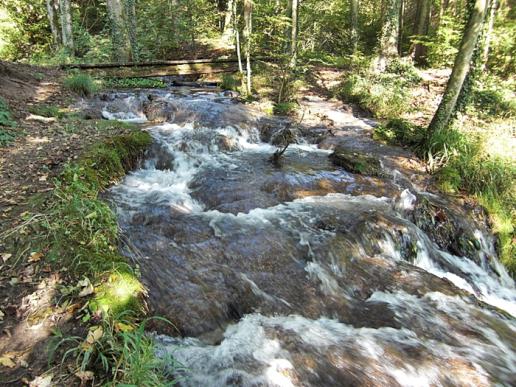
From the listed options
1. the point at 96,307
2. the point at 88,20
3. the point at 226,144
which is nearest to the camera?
the point at 96,307

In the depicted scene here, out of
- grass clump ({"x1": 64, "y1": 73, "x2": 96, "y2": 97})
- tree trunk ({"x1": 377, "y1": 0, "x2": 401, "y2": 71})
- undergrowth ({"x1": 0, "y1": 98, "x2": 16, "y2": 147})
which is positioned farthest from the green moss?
tree trunk ({"x1": 377, "y1": 0, "x2": 401, "y2": 71})

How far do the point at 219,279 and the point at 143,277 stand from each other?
2.81 feet

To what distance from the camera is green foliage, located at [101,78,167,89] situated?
12.3m

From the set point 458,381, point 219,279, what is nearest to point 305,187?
point 219,279

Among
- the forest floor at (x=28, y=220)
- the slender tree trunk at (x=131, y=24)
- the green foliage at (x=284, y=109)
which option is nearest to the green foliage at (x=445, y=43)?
the green foliage at (x=284, y=109)

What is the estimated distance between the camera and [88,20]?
965 inches

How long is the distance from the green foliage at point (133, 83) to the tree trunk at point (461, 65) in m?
9.43

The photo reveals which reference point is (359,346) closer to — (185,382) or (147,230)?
(185,382)

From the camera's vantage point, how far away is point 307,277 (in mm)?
4449

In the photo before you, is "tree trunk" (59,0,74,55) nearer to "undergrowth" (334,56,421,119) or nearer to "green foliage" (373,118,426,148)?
"undergrowth" (334,56,421,119)

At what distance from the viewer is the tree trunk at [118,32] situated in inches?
550

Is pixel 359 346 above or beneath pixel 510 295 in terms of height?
above

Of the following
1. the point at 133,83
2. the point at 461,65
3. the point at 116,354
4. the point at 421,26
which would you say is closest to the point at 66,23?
the point at 133,83

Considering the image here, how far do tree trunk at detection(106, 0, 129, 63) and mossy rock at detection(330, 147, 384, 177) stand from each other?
11091 millimetres
